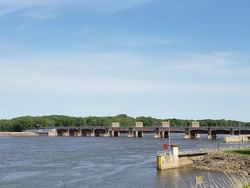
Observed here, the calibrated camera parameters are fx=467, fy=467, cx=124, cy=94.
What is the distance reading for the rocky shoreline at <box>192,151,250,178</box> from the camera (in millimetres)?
68250

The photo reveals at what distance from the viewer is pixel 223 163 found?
73688 millimetres

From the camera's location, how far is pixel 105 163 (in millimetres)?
85125

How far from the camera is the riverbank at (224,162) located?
68.3 meters

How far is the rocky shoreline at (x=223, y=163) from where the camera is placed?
68250 mm

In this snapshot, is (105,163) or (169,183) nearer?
(169,183)

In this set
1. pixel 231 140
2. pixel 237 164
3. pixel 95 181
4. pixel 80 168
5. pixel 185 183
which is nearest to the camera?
pixel 185 183

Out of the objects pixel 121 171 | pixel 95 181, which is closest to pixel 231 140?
pixel 121 171

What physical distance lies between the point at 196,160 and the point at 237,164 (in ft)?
32.4

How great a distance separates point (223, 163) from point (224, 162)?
513 mm

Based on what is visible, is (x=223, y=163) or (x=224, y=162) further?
(x=224, y=162)

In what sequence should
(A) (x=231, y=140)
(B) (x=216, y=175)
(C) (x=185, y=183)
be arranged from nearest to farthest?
1. (C) (x=185, y=183)
2. (B) (x=216, y=175)
3. (A) (x=231, y=140)

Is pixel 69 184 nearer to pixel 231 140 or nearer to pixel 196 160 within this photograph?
pixel 196 160

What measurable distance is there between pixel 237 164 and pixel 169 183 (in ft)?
56.4

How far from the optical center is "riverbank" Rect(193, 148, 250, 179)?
68312 mm
